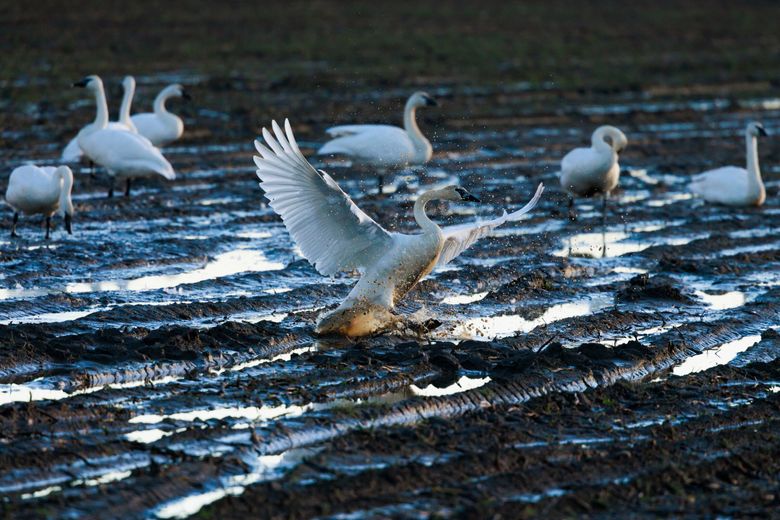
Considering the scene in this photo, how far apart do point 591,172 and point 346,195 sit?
5.99 m

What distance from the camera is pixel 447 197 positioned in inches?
383

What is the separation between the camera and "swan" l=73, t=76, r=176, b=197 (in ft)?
48.3

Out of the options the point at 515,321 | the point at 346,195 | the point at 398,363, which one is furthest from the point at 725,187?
the point at 398,363

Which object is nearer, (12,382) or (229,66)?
(12,382)

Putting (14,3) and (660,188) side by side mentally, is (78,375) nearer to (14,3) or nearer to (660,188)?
(660,188)

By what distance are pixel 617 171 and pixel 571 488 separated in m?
9.16

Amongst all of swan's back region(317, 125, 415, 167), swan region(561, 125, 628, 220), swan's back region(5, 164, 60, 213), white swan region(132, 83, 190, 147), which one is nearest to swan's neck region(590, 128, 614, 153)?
swan region(561, 125, 628, 220)

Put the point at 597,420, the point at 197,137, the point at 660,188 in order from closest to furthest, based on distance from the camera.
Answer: the point at 597,420, the point at 660,188, the point at 197,137

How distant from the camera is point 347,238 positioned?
31.6 ft

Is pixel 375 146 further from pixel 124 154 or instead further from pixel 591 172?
pixel 124 154

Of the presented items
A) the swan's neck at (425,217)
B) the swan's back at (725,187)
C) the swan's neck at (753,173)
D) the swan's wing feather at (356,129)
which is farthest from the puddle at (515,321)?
the swan's wing feather at (356,129)

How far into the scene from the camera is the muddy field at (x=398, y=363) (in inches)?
239

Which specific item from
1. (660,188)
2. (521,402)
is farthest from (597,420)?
(660,188)

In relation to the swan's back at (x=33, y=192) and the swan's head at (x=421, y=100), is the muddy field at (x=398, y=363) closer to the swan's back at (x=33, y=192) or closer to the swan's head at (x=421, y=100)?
the swan's back at (x=33, y=192)
